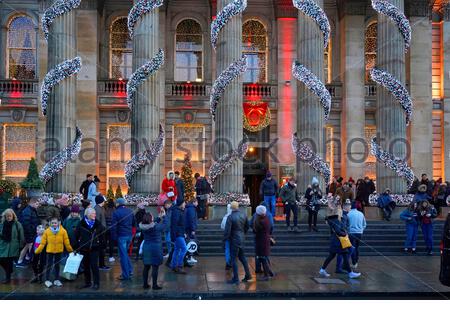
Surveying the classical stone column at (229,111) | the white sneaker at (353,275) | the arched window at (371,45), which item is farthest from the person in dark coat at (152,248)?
the arched window at (371,45)

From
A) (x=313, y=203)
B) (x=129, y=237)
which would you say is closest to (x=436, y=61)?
(x=313, y=203)

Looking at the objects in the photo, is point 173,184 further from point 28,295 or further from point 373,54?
point 373,54

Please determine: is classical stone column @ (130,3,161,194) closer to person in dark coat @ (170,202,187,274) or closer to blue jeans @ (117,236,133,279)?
person in dark coat @ (170,202,187,274)

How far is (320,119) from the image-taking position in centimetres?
2455

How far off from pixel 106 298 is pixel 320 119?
1443cm

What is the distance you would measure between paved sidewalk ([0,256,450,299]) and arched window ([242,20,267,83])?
1582cm

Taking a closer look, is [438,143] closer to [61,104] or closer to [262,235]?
[61,104]

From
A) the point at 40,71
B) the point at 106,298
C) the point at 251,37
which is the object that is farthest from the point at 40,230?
the point at 251,37

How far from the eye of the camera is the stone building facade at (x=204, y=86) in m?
29.3

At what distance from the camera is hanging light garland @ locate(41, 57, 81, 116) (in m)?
24.0

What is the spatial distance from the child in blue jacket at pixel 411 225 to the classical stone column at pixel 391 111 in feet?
18.2

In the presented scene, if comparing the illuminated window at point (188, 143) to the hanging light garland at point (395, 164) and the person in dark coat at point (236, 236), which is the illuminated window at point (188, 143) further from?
the person in dark coat at point (236, 236)

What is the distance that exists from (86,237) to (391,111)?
626 inches

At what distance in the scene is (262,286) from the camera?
13.6 metres
